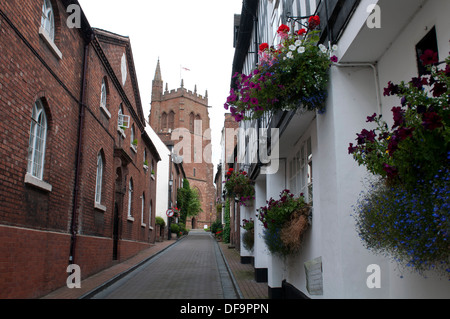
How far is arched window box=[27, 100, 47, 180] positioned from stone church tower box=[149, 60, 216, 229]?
214 feet

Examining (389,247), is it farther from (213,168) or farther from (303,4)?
(213,168)

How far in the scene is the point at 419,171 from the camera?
305 centimetres

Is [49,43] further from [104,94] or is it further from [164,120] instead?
[164,120]

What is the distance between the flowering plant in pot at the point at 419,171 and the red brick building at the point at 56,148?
20.4ft

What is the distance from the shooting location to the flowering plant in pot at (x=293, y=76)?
5.13 metres

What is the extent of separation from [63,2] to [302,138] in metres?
6.68

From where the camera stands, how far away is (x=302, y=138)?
8250 mm

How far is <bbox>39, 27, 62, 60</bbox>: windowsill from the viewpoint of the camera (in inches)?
339

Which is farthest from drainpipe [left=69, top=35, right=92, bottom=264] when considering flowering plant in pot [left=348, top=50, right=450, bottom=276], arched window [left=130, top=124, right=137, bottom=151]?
flowering plant in pot [left=348, top=50, right=450, bottom=276]

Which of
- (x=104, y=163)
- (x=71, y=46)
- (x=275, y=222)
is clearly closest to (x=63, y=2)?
(x=71, y=46)

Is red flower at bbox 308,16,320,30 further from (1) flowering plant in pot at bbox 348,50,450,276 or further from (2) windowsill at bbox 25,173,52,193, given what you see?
(2) windowsill at bbox 25,173,52,193

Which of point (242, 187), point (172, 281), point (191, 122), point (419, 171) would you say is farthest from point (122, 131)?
point (191, 122)

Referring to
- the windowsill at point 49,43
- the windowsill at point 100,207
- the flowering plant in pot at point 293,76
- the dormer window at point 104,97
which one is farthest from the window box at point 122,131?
the flowering plant in pot at point 293,76

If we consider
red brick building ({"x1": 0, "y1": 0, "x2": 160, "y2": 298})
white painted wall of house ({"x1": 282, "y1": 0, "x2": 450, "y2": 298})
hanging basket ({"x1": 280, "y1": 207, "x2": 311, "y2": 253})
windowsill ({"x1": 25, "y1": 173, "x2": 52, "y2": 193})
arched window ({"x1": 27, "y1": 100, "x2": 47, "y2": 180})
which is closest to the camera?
white painted wall of house ({"x1": 282, "y1": 0, "x2": 450, "y2": 298})
